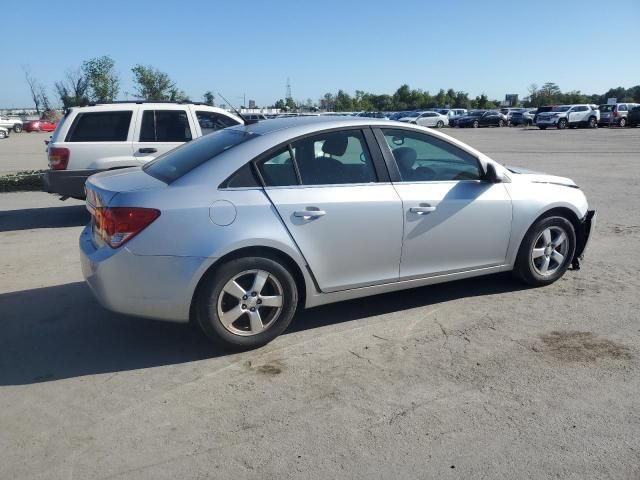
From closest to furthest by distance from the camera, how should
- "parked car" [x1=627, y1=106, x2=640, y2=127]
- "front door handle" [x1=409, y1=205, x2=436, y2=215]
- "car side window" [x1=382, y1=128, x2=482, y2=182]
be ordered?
"front door handle" [x1=409, y1=205, x2=436, y2=215] → "car side window" [x1=382, y1=128, x2=482, y2=182] → "parked car" [x1=627, y1=106, x2=640, y2=127]

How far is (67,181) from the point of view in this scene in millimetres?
8258

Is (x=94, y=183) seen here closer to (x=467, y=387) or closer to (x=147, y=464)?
(x=147, y=464)

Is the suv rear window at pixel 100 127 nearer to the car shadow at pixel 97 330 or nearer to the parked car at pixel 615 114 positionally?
the car shadow at pixel 97 330

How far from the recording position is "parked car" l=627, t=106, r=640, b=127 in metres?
41.4

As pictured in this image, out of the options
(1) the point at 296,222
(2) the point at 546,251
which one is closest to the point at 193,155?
(1) the point at 296,222

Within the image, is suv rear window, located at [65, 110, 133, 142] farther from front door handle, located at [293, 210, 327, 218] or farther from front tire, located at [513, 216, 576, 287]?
front tire, located at [513, 216, 576, 287]

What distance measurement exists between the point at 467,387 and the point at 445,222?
1.50 meters

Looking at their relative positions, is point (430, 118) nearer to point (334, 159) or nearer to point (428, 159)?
point (428, 159)

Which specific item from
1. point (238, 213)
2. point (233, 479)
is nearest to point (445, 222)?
point (238, 213)

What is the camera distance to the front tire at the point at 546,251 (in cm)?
509

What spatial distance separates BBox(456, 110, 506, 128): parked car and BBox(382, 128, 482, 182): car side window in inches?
1857

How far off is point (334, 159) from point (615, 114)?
147 ft

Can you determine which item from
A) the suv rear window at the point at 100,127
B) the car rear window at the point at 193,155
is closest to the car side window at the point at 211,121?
the suv rear window at the point at 100,127

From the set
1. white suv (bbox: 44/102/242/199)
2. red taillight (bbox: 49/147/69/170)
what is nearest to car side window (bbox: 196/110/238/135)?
white suv (bbox: 44/102/242/199)
